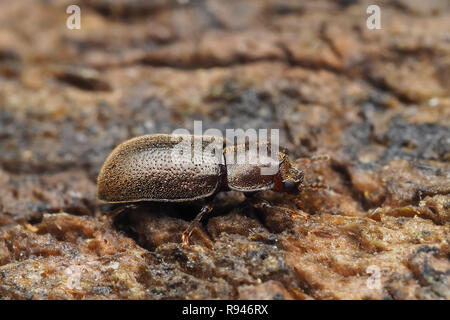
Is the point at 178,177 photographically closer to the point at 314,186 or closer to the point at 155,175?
the point at 155,175

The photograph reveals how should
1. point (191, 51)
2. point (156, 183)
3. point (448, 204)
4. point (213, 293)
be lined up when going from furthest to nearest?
point (191, 51), point (156, 183), point (448, 204), point (213, 293)

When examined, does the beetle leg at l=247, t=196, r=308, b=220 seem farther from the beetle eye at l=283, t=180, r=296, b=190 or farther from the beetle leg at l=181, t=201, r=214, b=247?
the beetle leg at l=181, t=201, r=214, b=247

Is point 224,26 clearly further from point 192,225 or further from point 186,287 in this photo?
point 186,287

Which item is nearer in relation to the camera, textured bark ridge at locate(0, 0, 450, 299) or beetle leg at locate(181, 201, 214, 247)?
textured bark ridge at locate(0, 0, 450, 299)

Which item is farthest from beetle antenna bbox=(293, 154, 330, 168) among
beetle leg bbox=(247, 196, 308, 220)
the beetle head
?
beetle leg bbox=(247, 196, 308, 220)

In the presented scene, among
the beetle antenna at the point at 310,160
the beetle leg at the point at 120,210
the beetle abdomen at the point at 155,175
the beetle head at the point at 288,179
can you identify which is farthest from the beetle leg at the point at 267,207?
the beetle leg at the point at 120,210

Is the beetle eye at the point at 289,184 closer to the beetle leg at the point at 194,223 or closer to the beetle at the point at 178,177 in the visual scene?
the beetle at the point at 178,177

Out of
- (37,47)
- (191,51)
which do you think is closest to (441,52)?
(191,51)
